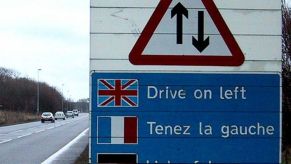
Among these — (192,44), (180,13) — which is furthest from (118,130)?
(180,13)

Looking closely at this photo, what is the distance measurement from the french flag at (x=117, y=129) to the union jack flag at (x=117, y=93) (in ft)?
0.29

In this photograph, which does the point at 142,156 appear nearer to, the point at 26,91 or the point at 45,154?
the point at 45,154

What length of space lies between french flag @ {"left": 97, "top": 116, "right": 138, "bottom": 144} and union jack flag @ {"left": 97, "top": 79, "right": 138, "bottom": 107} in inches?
3.4

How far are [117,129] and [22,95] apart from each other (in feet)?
397

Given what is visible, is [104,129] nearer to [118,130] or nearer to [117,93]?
[118,130]

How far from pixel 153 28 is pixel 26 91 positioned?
399 feet

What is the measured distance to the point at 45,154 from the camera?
2180 cm

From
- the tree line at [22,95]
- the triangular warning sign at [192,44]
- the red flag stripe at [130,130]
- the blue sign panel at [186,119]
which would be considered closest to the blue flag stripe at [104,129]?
the blue sign panel at [186,119]

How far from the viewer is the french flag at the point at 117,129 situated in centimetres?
355

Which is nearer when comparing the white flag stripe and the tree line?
the white flag stripe

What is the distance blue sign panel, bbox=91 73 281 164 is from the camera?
357 cm

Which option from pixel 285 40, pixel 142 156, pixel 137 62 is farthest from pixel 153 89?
pixel 285 40

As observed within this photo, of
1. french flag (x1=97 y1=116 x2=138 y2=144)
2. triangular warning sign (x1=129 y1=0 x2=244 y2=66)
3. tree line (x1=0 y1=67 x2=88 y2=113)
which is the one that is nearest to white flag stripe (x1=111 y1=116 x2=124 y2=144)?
french flag (x1=97 y1=116 x2=138 y2=144)

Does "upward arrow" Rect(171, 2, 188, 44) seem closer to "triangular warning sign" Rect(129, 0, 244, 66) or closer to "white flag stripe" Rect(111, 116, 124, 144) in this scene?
"triangular warning sign" Rect(129, 0, 244, 66)
